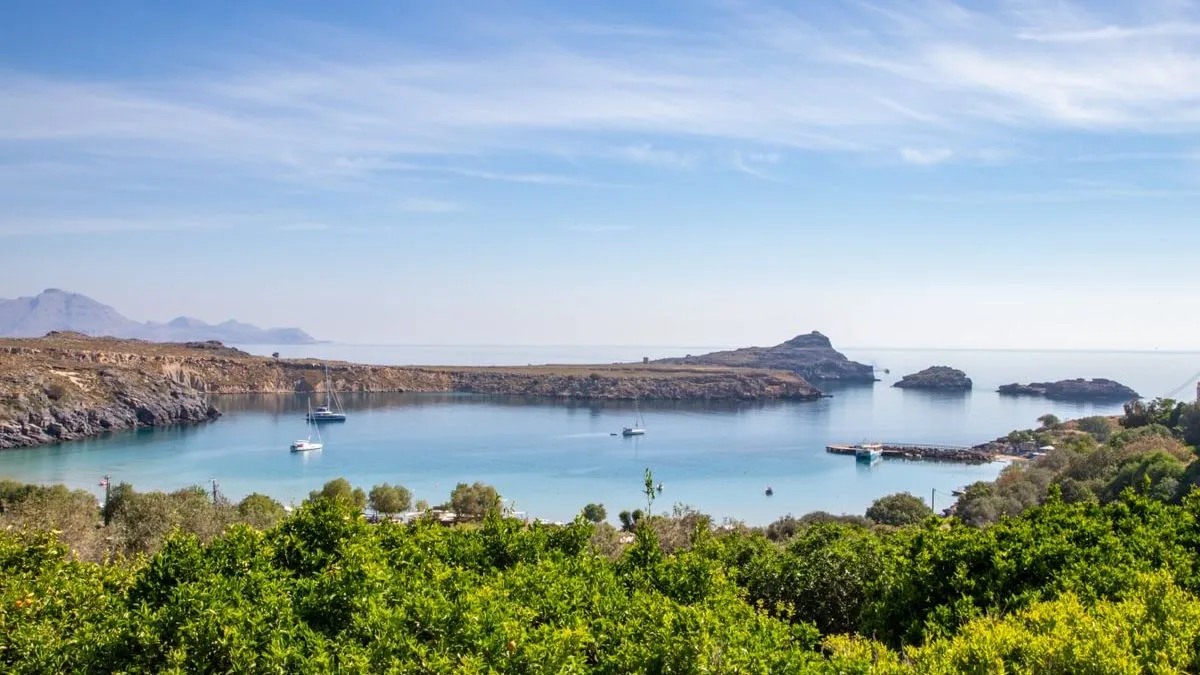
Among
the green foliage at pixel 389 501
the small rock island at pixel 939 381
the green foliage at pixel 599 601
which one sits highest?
the green foliage at pixel 599 601

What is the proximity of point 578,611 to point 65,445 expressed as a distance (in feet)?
278

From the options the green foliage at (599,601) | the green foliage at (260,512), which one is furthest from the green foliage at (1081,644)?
the green foliage at (260,512)

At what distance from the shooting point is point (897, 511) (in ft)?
150

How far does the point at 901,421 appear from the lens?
11612 cm

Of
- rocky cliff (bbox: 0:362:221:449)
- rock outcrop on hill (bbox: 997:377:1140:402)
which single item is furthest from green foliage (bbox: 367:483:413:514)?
rock outcrop on hill (bbox: 997:377:1140:402)

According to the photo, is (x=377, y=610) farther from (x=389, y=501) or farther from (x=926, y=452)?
(x=926, y=452)

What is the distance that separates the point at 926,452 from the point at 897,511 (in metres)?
43.4

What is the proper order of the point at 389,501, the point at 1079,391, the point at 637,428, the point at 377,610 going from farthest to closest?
the point at 1079,391, the point at 637,428, the point at 389,501, the point at 377,610

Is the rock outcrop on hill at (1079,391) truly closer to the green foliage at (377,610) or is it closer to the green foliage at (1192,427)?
the green foliage at (1192,427)

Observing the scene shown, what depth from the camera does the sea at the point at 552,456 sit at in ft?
196

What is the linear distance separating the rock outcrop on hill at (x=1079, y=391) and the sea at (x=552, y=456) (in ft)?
125

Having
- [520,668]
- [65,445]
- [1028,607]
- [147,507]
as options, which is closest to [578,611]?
[520,668]

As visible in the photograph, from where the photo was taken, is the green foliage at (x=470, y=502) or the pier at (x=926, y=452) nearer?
the green foliage at (x=470, y=502)

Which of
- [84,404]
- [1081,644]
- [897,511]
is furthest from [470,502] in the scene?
[84,404]
